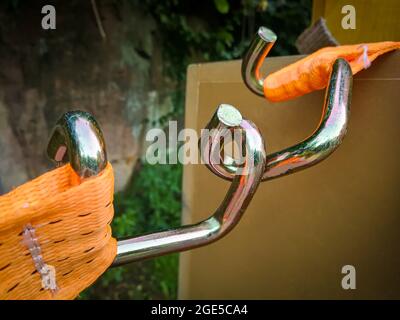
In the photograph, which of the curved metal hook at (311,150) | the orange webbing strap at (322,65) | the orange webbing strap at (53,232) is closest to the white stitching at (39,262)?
the orange webbing strap at (53,232)

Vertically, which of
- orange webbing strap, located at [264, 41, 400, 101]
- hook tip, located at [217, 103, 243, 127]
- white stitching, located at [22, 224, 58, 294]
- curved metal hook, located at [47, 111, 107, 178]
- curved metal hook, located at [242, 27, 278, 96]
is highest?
curved metal hook, located at [242, 27, 278, 96]

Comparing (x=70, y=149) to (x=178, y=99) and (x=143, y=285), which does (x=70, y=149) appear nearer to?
(x=143, y=285)

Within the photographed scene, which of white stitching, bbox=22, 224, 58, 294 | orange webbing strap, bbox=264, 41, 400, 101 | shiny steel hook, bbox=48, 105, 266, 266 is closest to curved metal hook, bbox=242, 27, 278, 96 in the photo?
orange webbing strap, bbox=264, 41, 400, 101

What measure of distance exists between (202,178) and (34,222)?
435 mm

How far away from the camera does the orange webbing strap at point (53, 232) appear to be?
0.23 meters

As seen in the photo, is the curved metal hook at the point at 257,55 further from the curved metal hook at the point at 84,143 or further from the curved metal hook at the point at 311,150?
the curved metal hook at the point at 84,143

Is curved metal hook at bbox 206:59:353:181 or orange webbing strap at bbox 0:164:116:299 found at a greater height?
curved metal hook at bbox 206:59:353:181

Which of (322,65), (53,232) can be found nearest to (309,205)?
(322,65)

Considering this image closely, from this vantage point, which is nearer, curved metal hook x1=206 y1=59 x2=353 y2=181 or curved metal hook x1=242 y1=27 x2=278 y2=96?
curved metal hook x1=206 y1=59 x2=353 y2=181

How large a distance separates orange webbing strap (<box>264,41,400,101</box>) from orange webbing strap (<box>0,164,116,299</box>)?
22cm

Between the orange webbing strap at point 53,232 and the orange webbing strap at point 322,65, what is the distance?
8.8 inches

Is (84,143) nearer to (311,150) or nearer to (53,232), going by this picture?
(53,232)

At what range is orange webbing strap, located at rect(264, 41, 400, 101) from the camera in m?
0.37

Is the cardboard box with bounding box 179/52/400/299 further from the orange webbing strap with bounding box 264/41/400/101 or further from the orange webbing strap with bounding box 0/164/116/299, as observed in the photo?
the orange webbing strap with bounding box 0/164/116/299
